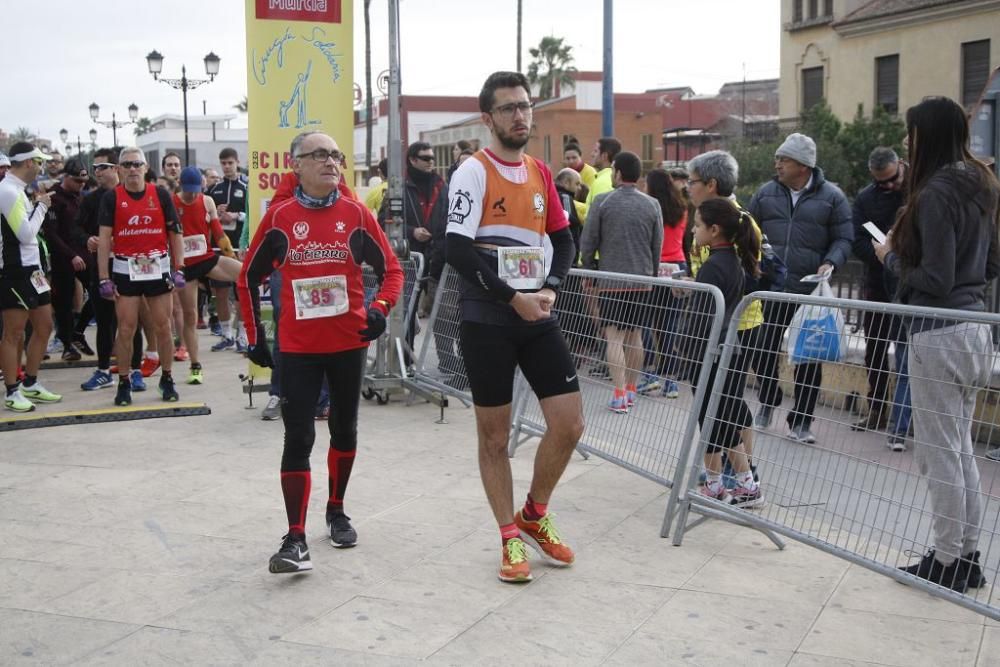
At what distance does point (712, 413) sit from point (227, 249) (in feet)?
25.9

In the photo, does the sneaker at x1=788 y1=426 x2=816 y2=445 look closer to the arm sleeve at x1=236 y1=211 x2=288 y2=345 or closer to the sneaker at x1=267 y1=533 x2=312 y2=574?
the sneaker at x1=267 y1=533 x2=312 y2=574

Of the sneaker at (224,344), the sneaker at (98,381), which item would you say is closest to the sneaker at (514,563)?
the sneaker at (98,381)

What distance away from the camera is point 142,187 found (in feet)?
29.8

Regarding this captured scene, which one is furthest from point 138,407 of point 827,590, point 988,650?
point 988,650

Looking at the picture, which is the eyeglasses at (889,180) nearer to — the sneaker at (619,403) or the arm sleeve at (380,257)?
the sneaker at (619,403)

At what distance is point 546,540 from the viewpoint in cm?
507

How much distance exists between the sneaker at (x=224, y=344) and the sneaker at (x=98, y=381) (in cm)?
238

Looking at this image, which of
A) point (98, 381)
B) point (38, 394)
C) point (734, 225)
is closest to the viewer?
point (734, 225)

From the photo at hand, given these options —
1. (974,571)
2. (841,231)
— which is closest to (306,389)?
(974,571)

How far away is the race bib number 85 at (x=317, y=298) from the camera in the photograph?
16.7 ft

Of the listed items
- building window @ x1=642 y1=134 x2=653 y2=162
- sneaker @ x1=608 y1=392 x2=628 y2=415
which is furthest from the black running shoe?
building window @ x1=642 y1=134 x2=653 y2=162

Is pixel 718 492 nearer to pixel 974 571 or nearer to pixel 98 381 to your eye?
pixel 974 571

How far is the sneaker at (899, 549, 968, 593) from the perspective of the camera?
14.2ft

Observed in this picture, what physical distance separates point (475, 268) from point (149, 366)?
690 cm
